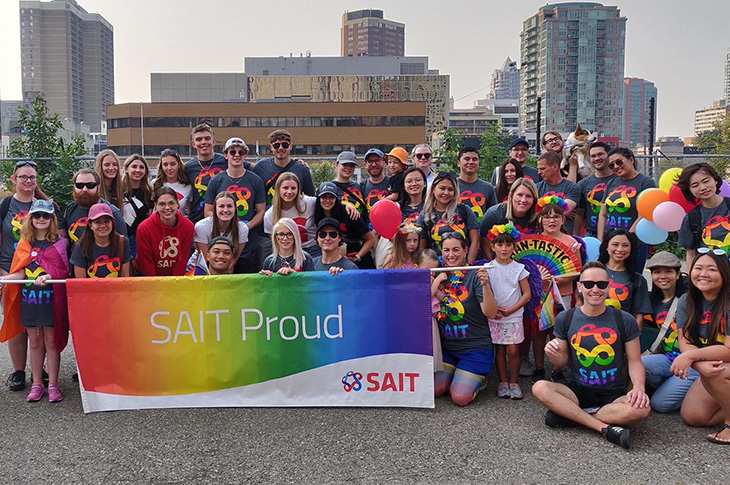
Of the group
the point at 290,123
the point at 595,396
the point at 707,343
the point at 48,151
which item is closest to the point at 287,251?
the point at 595,396

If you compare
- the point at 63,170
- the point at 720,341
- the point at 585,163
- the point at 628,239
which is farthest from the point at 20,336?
the point at 63,170

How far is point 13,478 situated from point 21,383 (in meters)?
1.97

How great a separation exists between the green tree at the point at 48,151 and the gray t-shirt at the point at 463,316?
9940 millimetres

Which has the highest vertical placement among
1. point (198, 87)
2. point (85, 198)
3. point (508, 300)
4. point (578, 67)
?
point (578, 67)

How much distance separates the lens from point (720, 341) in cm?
484

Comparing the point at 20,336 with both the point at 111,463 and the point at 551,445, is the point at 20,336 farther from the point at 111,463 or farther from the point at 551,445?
the point at 551,445

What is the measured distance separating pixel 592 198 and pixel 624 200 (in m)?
0.45

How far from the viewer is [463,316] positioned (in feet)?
18.7

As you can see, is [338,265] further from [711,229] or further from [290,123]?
[290,123]

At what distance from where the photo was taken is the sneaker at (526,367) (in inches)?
245

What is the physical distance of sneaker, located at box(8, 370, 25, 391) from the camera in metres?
5.99

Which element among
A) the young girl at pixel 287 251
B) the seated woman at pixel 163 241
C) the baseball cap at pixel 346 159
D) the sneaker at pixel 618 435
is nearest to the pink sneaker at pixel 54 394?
the seated woman at pixel 163 241

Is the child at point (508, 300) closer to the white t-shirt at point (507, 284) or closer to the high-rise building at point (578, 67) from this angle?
the white t-shirt at point (507, 284)

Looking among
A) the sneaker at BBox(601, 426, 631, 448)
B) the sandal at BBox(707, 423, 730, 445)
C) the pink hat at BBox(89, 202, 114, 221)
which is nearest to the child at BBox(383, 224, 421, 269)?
the sneaker at BBox(601, 426, 631, 448)
